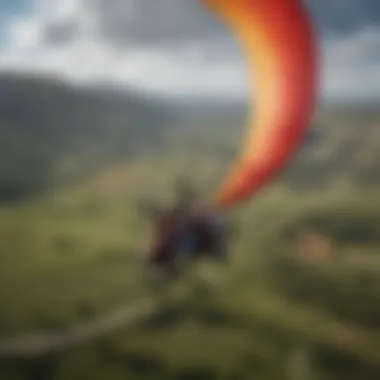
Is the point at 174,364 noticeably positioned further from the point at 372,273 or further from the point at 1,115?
the point at 1,115

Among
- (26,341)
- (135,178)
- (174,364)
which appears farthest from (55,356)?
(135,178)

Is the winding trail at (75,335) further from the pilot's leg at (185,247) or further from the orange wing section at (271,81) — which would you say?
the orange wing section at (271,81)

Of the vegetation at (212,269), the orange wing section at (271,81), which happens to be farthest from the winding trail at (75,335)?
the orange wing section at (271,81)

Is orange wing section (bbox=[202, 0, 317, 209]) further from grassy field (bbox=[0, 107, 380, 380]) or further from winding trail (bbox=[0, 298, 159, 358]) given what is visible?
winding trail (bbox=[0, 298, 159, 358])

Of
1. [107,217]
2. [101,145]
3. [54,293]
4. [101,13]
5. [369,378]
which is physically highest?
[101,13]

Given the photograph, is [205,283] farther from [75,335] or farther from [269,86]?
[269,86]
